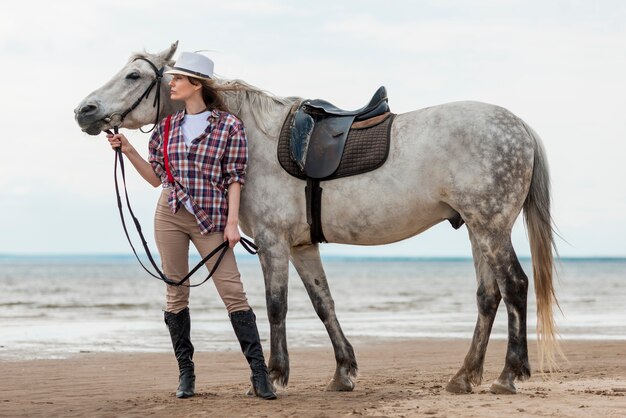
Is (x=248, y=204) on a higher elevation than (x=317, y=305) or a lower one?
higher

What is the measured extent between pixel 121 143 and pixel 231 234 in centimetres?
101

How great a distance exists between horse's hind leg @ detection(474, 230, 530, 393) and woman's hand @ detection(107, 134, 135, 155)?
250 cm

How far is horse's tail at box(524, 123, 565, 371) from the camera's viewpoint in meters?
6.20

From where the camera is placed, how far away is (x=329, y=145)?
6203mm

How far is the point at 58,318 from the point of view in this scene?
57.7ft

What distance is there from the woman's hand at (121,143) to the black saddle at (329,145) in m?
1.07

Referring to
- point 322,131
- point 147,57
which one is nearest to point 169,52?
point 147,57

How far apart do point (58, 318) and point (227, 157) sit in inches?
501

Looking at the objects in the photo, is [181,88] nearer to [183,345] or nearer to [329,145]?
[329,145]

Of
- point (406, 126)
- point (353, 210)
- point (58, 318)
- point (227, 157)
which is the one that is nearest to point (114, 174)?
point (227, 157)

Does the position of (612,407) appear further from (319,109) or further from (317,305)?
(319,109)

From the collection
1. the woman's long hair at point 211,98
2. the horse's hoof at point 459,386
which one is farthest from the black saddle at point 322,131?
the horse's hoof at point 459,386

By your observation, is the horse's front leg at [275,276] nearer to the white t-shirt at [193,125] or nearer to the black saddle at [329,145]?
the black saddle at [329,145]

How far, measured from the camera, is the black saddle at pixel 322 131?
20.2ft
